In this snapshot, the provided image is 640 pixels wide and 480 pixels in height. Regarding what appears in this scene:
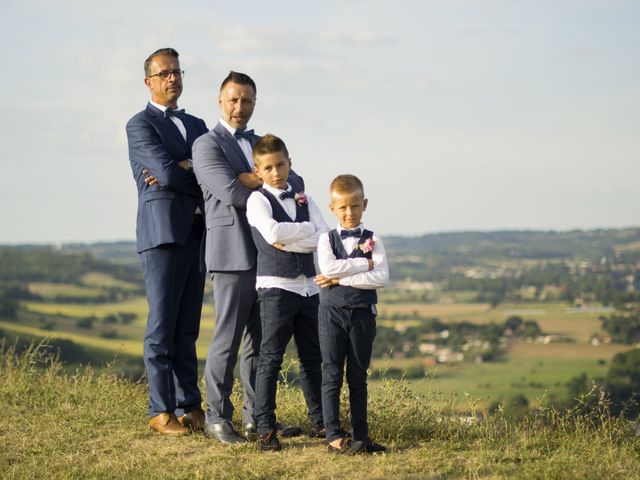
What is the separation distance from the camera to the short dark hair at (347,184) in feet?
18.7

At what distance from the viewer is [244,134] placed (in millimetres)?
6309

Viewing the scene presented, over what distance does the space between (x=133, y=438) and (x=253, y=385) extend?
1073 millimetres

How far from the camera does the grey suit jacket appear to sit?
20.0ft

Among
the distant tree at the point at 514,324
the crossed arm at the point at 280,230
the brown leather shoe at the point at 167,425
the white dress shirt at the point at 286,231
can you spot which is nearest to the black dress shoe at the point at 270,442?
the brown leather shoe at the point at 167,425

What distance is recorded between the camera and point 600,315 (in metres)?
81.1

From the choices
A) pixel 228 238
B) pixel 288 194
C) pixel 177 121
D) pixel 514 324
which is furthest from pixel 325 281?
pixel 514 324

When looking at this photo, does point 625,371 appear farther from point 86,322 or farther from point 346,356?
point 346,356

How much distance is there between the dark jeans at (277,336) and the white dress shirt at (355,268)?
40 cm

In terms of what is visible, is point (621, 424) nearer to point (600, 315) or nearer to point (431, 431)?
point (431, 431)

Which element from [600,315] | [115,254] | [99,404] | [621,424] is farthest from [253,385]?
[115,254]

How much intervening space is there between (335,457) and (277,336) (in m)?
0.91

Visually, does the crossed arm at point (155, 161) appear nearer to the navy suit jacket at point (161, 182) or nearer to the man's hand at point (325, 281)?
the navy suit jacket at point (161, 182)

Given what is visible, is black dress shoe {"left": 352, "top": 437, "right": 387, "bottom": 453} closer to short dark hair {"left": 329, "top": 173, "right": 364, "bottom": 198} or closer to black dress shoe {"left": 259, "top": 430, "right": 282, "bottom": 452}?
black dress shoe {"left": 259, "top": 430, "right": 282, "bottom": 452}

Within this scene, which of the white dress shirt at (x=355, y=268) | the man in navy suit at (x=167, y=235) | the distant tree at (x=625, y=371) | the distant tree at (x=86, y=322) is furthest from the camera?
the distant tree at (x=86, y=322)
